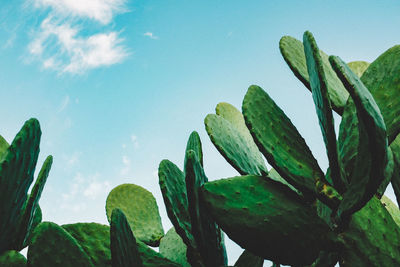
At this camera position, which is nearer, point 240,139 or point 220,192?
point 220,192

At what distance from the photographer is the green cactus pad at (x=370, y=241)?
0.85m

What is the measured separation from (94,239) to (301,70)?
2.40 feet

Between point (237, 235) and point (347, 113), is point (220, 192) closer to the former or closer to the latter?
point (237, 235)

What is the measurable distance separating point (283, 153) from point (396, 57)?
434mm

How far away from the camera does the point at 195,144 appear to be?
1.23 m

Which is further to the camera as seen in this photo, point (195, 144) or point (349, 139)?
point (195, 144)

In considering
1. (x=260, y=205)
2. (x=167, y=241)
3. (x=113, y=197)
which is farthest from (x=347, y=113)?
(x=113, y=197)

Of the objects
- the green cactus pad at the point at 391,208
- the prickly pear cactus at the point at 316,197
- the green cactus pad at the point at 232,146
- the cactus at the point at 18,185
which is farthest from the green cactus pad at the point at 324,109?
the cactus at the point at 18,185

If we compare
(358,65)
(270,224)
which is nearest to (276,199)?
(270,224)

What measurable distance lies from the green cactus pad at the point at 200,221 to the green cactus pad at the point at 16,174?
0.36 m

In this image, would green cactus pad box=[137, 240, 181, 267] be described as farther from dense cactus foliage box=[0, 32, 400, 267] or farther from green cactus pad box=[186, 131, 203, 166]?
green cactus pad box=[186, 131, 203, 166]

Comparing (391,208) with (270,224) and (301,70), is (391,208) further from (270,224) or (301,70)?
(270,224)

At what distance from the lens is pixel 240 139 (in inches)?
50.6

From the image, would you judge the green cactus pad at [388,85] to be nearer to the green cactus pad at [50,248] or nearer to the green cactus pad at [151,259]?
the green cactus pad at [151,259]
